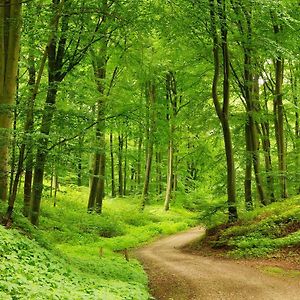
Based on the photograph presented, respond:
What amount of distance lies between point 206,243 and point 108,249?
15.0 feet

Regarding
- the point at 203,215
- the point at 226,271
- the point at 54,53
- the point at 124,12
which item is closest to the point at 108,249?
the point at 203,215

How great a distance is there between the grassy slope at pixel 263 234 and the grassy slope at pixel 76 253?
14.3ft

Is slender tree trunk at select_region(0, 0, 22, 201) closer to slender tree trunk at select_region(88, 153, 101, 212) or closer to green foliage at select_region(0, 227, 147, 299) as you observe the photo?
green foliage at select_region(0, 227, 147, 299)

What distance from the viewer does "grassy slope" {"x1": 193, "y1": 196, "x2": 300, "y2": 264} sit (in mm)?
14664

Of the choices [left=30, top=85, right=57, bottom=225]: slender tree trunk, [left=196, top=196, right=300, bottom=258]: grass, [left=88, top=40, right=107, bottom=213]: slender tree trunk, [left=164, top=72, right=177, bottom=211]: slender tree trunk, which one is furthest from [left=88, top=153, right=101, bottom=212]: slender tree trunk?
[left=30, top=85, right=57, bottom=225]: slender tree trunk

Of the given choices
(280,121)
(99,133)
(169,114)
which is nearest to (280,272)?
(280,121)

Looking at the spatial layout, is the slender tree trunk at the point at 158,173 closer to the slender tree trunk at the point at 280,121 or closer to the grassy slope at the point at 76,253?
the grassy slope at the point at 76,253

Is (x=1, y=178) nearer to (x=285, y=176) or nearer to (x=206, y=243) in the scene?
(x=206, y=243)

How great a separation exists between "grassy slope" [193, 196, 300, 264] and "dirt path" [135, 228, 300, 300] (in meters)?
1.41

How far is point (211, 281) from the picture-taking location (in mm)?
11219

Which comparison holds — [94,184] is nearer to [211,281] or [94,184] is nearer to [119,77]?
[119,77]

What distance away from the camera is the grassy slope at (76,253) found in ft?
23.6

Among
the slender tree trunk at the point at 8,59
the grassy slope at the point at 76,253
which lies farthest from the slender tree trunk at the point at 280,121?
the slender tree trunk at the point at 8,59

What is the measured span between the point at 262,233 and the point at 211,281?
224 inches
